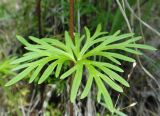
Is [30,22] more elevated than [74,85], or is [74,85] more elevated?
[30,22]

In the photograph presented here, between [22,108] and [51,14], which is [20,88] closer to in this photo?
[22,108]

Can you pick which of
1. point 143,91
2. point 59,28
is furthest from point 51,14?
point 143,91

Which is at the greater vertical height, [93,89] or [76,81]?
[76,81]

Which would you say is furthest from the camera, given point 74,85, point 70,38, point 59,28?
point 59,28

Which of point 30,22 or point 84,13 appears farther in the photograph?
point 30,22

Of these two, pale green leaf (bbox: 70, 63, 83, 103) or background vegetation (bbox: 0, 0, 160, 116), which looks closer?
pale green leaf (bbox: 70, 63, 83, 103)

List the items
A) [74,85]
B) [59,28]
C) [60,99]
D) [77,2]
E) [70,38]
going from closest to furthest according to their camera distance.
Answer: [74,85] → [70,38] → [77,2] → [60,99] → [59,28]

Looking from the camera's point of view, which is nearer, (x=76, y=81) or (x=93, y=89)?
(x=76, y=81)

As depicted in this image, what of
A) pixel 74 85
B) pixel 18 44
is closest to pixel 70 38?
pixel 74 85

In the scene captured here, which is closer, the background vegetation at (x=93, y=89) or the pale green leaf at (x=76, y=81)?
the pale green leaf at (x=76, y=81)

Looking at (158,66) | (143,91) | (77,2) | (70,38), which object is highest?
(77,2)
